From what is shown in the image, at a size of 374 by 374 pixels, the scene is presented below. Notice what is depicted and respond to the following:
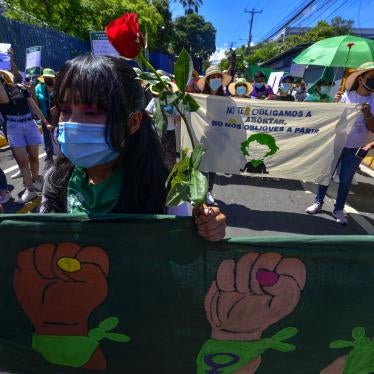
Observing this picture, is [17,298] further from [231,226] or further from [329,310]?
[231,226]

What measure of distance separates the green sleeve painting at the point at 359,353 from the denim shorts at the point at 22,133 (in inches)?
185

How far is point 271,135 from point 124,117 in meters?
3.65

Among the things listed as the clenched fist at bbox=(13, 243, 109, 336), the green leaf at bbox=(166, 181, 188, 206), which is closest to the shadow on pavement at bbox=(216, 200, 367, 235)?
the clenched fist at bbox=(13, 243, 109, 336)

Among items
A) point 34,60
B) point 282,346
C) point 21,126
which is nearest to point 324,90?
point 21,126

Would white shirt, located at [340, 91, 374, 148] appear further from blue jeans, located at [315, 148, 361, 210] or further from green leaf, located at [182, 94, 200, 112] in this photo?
green leaf, located at [182, 94, 200, 112]

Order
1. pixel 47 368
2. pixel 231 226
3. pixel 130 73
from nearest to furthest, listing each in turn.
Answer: pixel 130 73, pixel 47 368, pixel 231 226

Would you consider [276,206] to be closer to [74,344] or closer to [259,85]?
[74,344]

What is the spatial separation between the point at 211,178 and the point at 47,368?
3.83 meters

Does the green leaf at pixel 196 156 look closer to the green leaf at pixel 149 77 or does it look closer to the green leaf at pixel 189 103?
the green leaf at pixel 189 103

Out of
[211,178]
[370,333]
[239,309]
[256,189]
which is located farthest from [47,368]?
[256,189]

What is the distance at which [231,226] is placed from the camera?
4496 mm

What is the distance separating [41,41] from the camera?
13430 mm

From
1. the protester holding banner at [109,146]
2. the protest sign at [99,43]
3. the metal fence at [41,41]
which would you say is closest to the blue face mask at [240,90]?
the protest sign at [99,43]

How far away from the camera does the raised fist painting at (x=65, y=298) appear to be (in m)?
1.28
